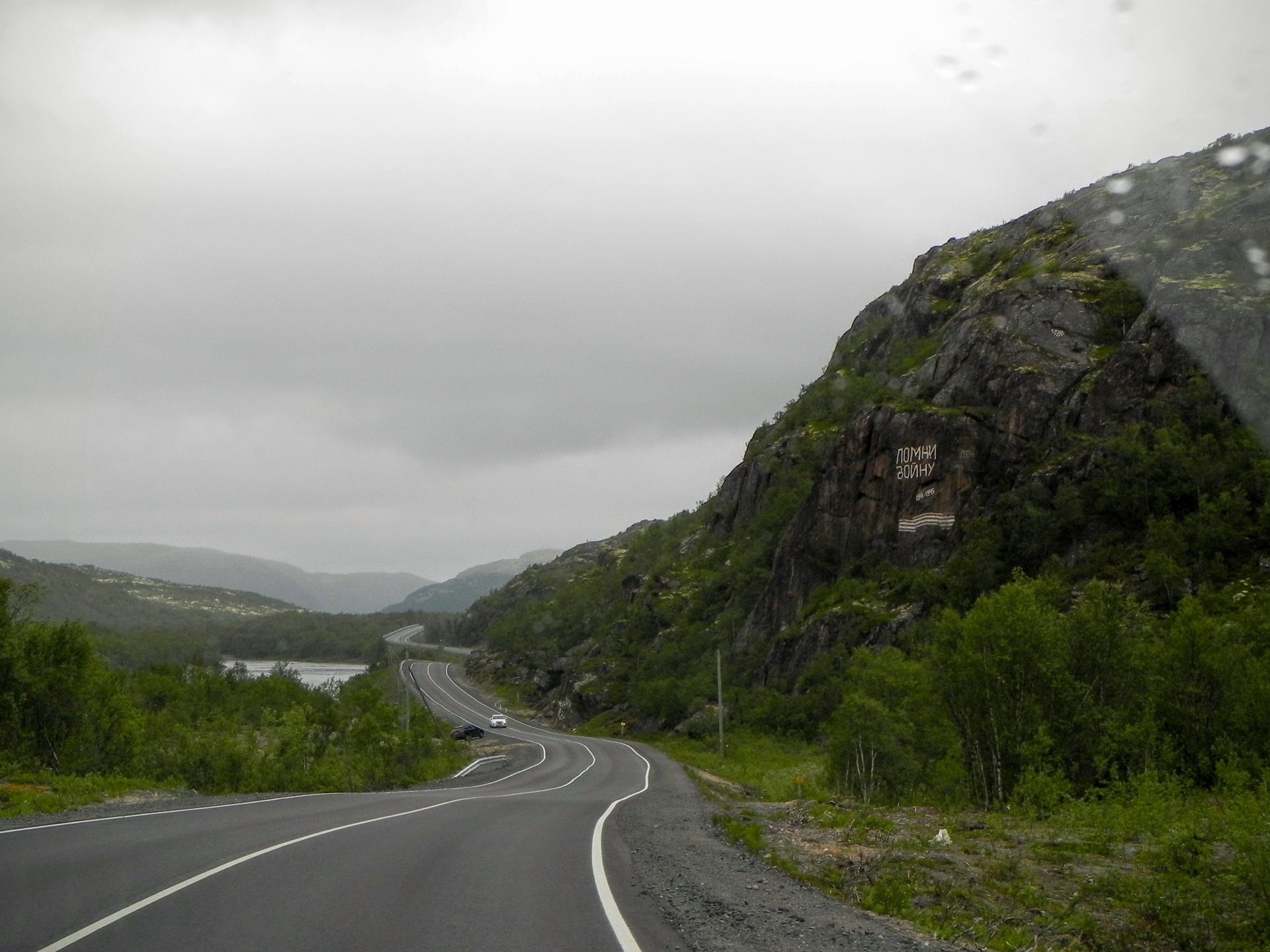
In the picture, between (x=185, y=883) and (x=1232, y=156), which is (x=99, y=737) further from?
(x=1232, y=156)

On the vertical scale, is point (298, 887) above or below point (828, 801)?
above

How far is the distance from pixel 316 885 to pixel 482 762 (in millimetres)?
49712

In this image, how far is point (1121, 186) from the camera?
92.6 meters

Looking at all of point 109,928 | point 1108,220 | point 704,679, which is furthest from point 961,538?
point 109,928

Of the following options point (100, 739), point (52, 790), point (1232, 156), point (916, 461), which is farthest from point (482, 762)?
point (1232, 156)

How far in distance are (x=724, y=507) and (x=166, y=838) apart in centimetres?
10638

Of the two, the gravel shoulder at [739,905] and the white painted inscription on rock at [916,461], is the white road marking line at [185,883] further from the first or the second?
the white painted inscription on rock at [916,461]

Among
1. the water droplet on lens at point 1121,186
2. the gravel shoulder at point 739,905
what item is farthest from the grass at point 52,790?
the water droplet on lens at point 1121,186

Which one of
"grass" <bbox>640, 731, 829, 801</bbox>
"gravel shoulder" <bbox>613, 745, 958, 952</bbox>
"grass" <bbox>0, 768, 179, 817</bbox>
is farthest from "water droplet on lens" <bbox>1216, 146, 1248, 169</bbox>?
"grass" <bbox>0, 768, 179, 817</bbox>

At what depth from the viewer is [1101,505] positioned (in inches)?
2265

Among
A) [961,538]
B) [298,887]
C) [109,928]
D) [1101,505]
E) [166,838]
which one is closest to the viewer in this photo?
[109,928]

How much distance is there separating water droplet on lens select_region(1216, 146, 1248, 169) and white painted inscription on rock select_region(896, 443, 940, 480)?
4485 cm

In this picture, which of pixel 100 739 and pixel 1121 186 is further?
pixel 1121 186

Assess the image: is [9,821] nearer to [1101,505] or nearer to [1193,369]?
[1101,505]
